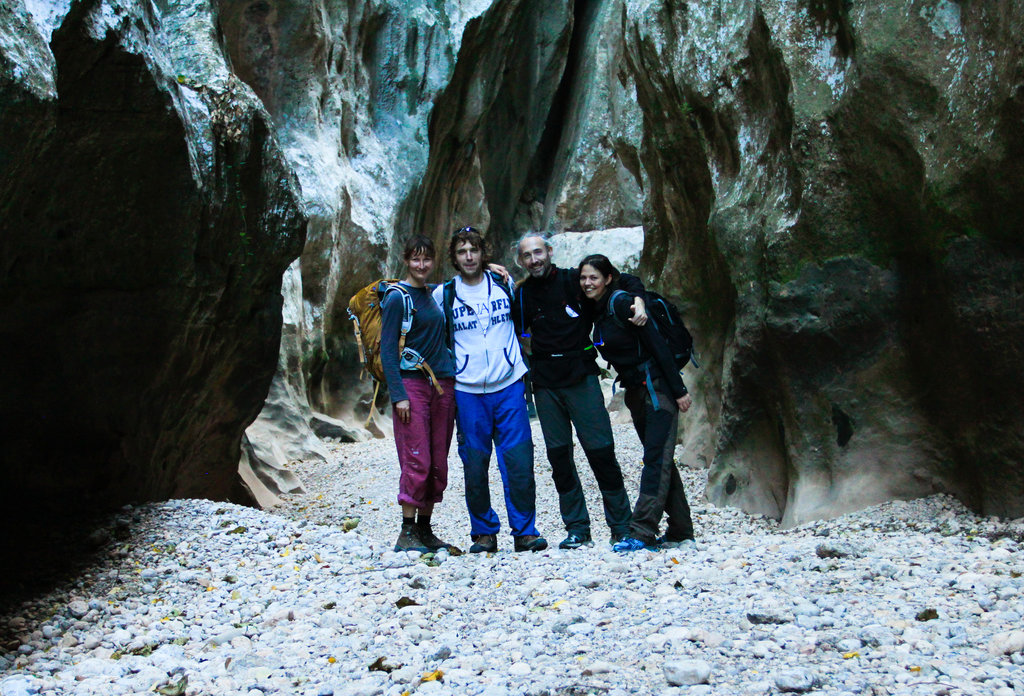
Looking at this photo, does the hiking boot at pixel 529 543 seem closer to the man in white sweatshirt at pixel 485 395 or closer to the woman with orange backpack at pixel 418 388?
the man in white sweatshirt at pixel 485 395

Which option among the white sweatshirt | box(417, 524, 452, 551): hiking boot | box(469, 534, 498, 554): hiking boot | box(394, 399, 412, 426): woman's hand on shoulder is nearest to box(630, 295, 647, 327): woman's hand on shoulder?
the white sweatshirt

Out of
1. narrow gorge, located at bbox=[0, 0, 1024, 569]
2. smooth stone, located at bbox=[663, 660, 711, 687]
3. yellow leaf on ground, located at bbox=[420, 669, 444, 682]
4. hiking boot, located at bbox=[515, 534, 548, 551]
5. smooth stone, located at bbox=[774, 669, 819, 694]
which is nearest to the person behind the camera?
smooth stone, located at bbox=[774, 669, 819, 694]

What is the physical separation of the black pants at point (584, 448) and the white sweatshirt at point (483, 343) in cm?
28

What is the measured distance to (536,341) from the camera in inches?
223

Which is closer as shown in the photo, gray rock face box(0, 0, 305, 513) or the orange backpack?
gray rock face box(0, 0, 305, 513)

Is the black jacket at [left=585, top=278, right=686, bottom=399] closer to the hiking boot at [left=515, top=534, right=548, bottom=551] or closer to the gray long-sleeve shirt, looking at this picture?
the gray long-sleeve shirt

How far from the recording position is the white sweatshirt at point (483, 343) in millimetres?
5625

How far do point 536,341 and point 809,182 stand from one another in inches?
110

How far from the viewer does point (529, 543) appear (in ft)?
18.2

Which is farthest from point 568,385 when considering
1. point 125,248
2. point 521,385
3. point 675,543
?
point 125,248

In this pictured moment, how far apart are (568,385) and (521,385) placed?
11.7 inches

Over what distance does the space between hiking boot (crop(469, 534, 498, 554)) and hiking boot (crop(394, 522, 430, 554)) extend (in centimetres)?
29

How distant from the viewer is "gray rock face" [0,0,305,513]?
4.88 metres

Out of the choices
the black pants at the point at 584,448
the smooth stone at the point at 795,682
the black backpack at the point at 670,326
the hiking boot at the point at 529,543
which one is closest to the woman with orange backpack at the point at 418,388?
the hiking boot at the point at 529,543
